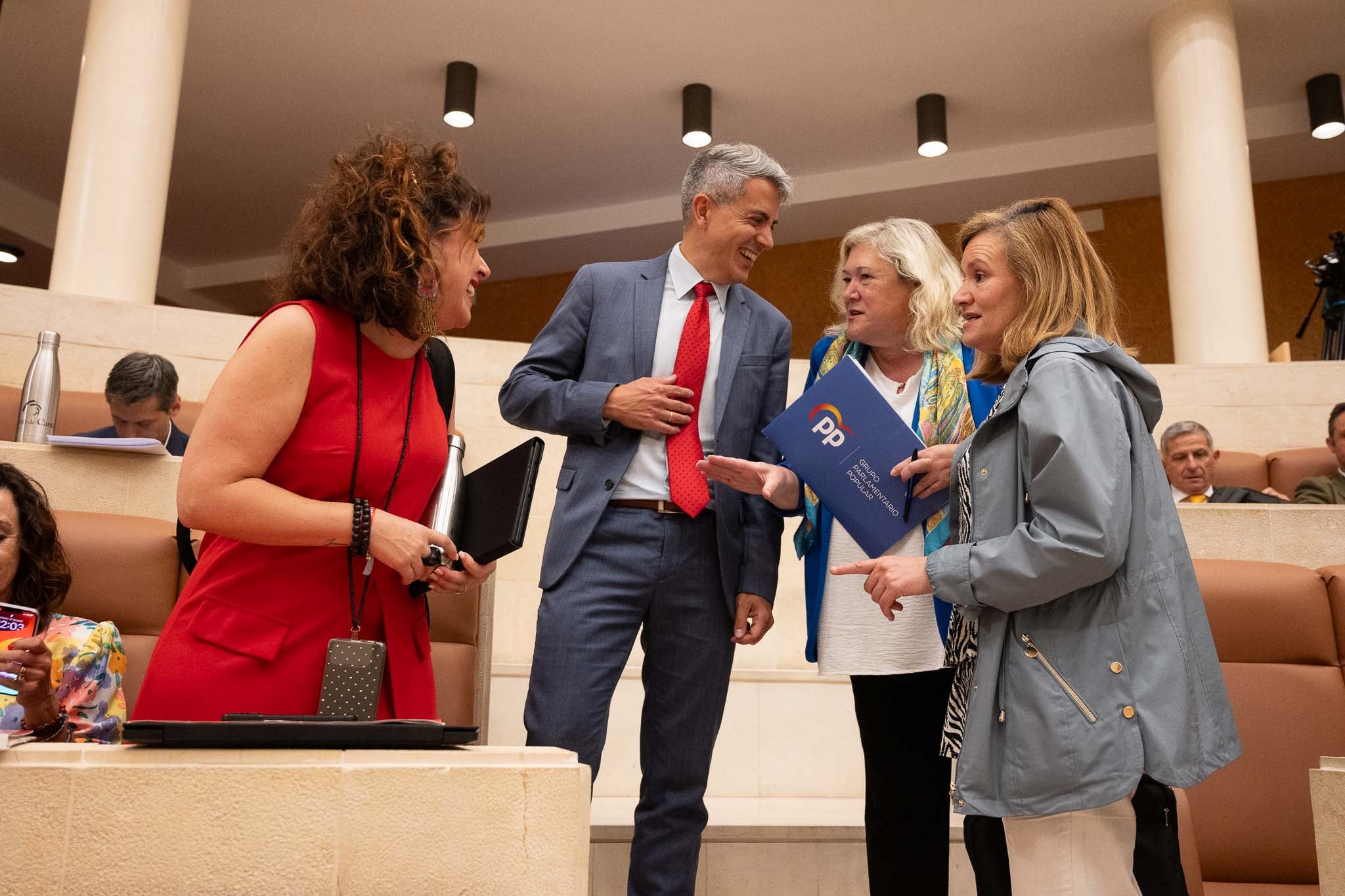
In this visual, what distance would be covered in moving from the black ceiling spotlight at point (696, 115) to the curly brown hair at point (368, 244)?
5.79 metres

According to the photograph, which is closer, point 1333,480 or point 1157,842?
point 1157,842

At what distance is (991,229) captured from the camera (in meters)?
1.61

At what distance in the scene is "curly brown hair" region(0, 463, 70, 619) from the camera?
75.6 inches

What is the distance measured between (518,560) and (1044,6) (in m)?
4.40

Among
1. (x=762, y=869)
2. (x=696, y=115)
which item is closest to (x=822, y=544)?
(x=762, y=869)

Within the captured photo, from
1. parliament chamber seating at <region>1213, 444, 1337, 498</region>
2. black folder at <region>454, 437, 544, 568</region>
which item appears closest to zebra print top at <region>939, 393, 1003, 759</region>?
black folder at <region>454, 437, 544, 568</region>

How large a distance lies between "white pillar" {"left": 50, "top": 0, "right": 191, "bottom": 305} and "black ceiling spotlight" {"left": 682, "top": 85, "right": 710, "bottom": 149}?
9.59ft

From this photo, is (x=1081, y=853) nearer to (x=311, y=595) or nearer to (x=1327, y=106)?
(x=311, y=595)

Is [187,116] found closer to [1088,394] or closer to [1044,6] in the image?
[1044,6]

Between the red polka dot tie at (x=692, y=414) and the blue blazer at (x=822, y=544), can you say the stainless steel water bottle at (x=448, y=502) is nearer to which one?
the red polka dot tie at (x=692, y=414)

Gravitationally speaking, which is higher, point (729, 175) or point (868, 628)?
point (729, 175)

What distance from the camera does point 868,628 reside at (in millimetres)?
1795

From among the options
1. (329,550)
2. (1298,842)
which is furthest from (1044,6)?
(329,550)

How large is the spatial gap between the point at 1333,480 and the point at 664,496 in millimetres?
3447
